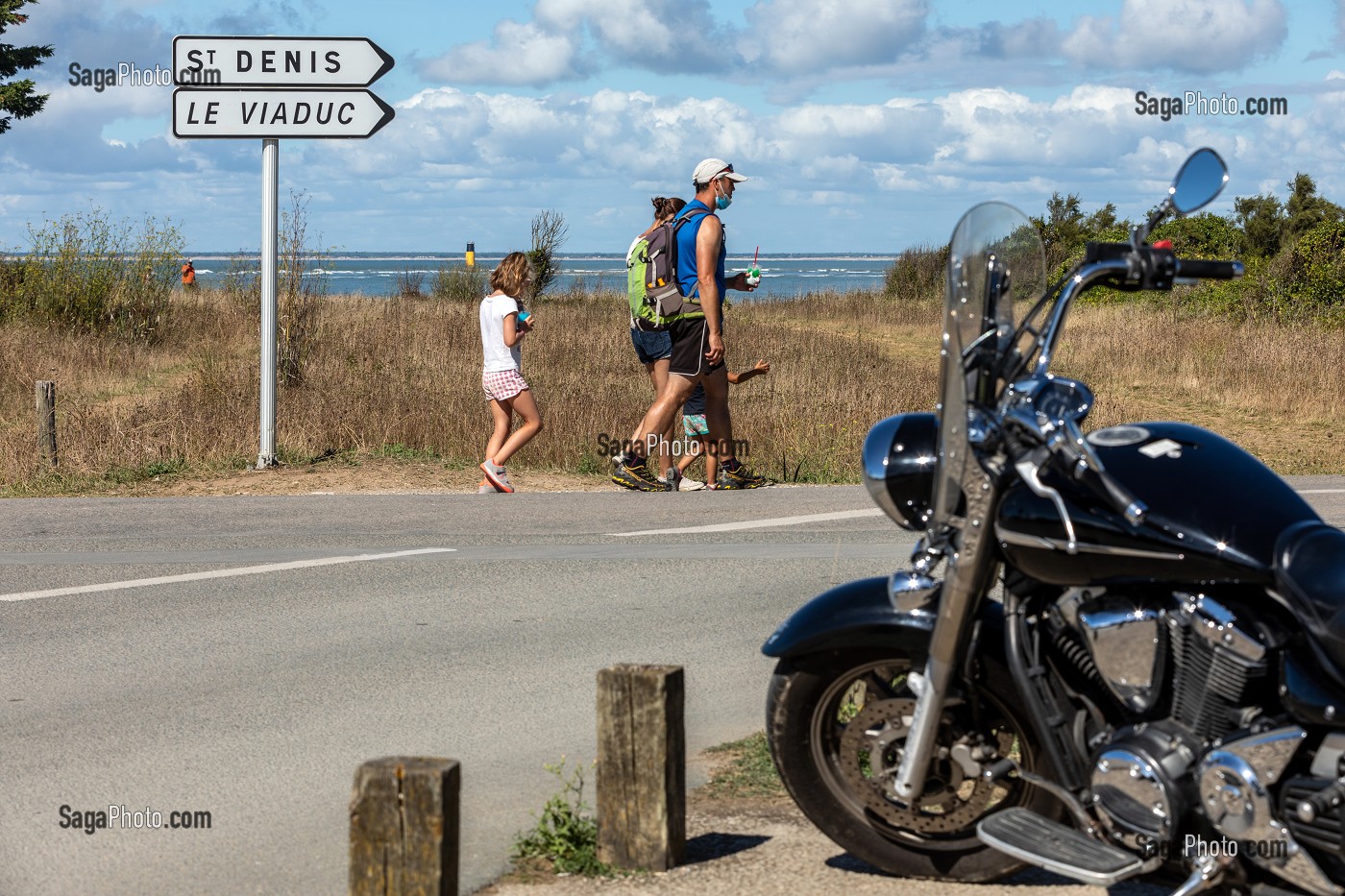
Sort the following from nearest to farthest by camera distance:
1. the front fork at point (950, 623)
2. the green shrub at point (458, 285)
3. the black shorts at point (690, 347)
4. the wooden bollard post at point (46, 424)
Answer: the front fork at point (950, 623) → the black shorts at point (690, 347) → the wooden bollard post at point (46, 424) → the green shrub at point (458, 285)

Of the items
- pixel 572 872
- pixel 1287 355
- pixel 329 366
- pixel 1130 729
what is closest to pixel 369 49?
pixel 329 366

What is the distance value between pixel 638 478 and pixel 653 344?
1.04 m

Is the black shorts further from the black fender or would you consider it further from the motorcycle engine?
the motorcycle engine

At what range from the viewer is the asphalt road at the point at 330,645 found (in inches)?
190

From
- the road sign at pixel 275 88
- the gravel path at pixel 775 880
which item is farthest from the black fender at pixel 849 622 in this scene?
the road sign at pixel 275 88

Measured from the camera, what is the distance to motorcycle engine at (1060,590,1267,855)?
3395 mm

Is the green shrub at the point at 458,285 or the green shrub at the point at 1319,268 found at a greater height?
the green shrub at the point at 1319,268

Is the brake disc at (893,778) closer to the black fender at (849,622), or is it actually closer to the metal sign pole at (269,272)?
the black fender at (849,622)

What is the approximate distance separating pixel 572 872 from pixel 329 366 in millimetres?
15092

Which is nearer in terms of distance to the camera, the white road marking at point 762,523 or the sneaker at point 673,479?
the white road marking at point 762,523

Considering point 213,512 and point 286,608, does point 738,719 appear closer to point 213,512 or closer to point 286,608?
point 286,608

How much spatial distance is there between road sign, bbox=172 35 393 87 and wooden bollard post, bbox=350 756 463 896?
9608mm

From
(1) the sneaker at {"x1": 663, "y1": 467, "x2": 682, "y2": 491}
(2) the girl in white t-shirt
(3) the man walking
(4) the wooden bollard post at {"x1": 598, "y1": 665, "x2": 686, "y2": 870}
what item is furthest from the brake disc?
(2) the girl in white t-shirt

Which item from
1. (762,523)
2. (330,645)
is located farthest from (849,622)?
(762,523)
